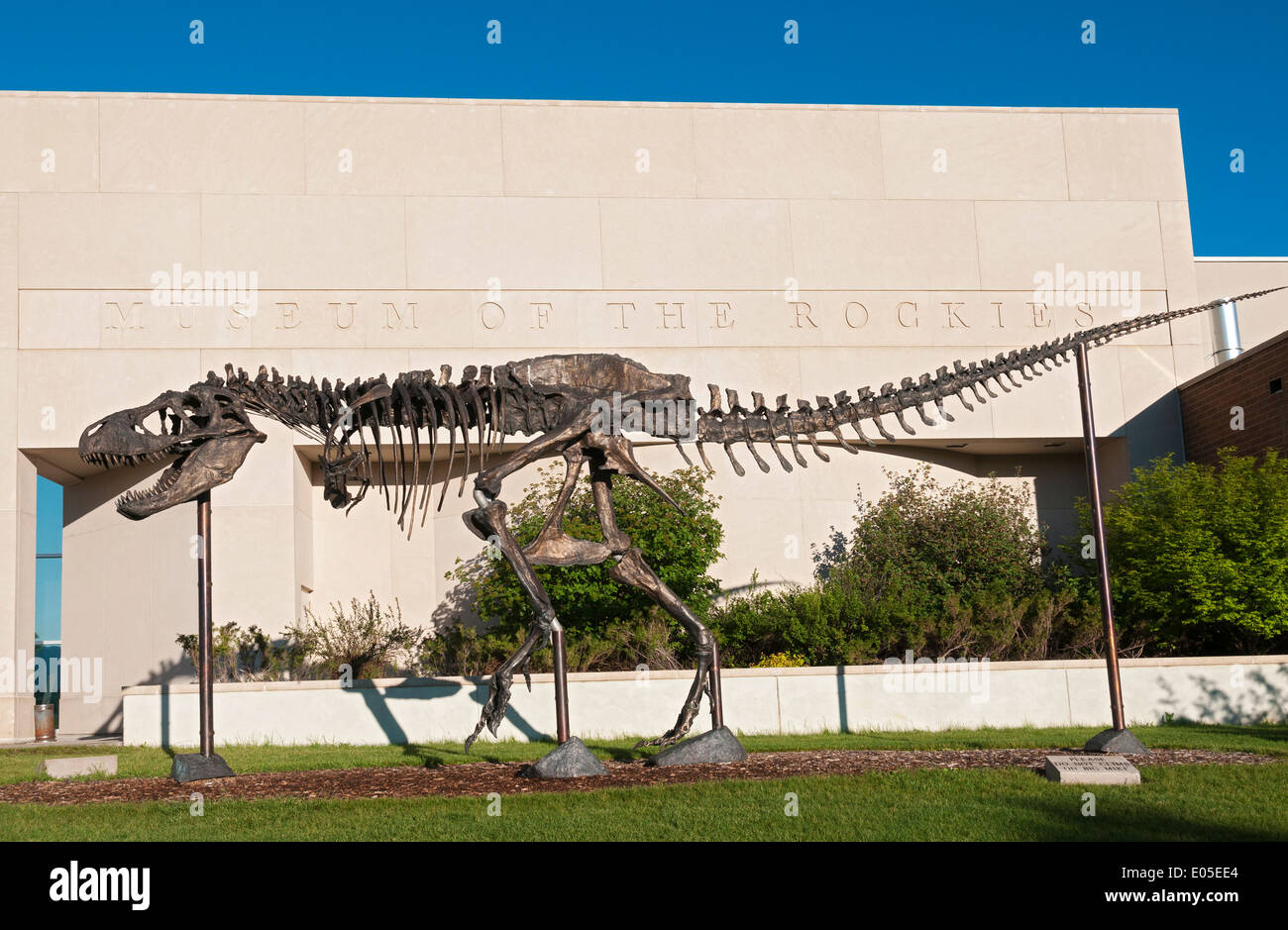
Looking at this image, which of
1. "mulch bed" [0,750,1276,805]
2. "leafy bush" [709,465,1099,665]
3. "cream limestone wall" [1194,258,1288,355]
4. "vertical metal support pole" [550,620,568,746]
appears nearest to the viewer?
"mulch bed" [0,750,1276,805]

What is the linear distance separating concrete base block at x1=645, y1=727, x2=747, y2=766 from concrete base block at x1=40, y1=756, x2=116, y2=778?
21.2 ft

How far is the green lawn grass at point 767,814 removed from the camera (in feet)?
28.0

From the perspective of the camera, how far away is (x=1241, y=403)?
22.8m

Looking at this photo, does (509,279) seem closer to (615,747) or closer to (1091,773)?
(615,747)

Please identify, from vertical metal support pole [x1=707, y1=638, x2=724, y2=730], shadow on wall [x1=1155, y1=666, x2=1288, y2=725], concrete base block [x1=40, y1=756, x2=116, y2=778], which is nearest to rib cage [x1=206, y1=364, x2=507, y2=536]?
vertical metal support pole [x1=707, y1=638, x2=724, y2=730]

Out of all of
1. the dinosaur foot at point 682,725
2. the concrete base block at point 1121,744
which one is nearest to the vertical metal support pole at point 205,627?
the dinosaur foot at point 682,725

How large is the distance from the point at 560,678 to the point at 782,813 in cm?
298

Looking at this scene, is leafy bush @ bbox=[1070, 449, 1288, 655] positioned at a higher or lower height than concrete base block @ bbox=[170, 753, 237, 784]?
higher

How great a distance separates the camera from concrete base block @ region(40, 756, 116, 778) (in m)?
13.4

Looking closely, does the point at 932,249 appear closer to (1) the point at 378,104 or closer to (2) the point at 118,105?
(1) the point at 378,104

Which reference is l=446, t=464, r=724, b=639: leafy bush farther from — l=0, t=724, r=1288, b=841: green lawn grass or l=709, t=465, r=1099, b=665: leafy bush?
l=0, t=724, r=1288, b=841: green lawn grass

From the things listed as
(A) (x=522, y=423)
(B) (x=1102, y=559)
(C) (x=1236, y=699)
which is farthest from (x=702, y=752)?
(C) (x=1236, y=699)

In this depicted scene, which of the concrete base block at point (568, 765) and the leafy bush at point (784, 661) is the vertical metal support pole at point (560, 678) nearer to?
the concrete base block at point (568, 765)

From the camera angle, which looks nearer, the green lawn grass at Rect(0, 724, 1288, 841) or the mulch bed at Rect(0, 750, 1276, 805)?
the green lawn grass at Rect(0, 724, 1288, 841)
